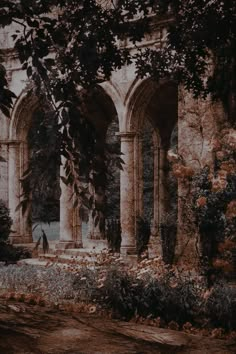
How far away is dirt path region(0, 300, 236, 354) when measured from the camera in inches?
120

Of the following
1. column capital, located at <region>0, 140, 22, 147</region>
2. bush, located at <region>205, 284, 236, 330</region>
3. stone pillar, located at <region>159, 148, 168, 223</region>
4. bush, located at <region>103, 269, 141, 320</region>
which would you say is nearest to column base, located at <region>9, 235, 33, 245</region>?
column capital, located at <region>0, 140, 22, 147</region>

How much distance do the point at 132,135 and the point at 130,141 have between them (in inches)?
5.7

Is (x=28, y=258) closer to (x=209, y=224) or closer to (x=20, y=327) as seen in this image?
(x=209, y=224)

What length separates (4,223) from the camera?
44.7ft

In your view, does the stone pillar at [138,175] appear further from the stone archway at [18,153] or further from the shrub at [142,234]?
the stone archway at [18,153]

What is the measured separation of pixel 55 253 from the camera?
13.6m

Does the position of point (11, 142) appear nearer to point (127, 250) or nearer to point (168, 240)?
point (127, 250)

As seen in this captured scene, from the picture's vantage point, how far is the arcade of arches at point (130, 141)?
344 inches

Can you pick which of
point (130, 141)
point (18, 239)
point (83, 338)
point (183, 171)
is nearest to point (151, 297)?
point (183, 171)

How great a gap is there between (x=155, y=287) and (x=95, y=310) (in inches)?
31.0

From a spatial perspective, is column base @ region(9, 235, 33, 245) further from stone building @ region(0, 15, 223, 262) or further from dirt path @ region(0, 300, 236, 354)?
dirt path @ region(0, 300, 236, 354)

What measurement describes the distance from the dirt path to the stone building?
3.49 m

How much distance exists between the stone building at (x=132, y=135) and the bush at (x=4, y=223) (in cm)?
25

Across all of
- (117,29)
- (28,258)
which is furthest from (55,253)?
(117,29)
